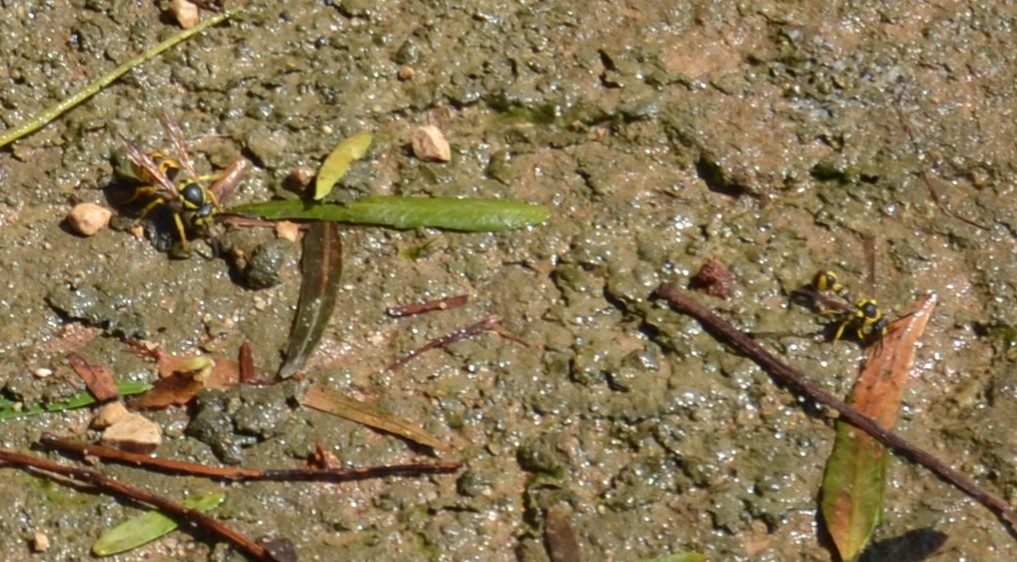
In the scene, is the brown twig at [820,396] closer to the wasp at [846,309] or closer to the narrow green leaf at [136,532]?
the wasp at [846,309]

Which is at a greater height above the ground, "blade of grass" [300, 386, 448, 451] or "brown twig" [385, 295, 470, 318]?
"brown twig" [385, 295, 470, 318]

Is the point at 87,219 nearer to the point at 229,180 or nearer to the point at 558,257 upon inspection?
the point at 229,180

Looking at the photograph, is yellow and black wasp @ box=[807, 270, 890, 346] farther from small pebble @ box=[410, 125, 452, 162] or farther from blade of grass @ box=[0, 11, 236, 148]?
blade of grass @ box=[0, 11, 236, 148]

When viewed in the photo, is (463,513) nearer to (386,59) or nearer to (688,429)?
(688,429)

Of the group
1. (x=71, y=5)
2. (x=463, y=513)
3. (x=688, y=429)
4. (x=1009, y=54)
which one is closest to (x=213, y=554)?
(x=463, y=513)

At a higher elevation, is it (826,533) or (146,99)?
→ (826,533)

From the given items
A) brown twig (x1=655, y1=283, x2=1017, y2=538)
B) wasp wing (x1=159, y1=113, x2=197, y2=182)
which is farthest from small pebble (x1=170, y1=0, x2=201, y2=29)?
brown twig (x1=655, y1=283, x2=1017, y2=538)
